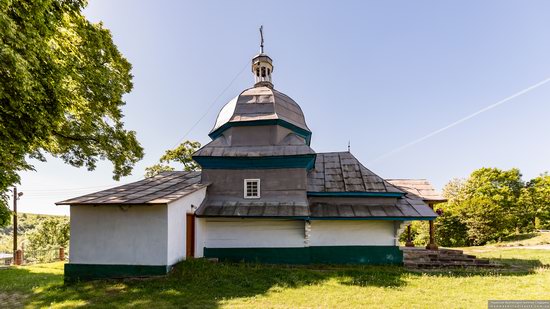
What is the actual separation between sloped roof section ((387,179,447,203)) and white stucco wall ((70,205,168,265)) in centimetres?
1153

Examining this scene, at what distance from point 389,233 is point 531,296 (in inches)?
205

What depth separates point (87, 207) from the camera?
32.8 feet

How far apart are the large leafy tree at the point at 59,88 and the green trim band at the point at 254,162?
412cm

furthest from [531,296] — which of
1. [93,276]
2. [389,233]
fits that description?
[93,276]

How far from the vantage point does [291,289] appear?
27.2 ft

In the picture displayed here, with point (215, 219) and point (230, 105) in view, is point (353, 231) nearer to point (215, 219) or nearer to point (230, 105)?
point (215, 219)

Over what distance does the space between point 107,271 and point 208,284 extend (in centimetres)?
381

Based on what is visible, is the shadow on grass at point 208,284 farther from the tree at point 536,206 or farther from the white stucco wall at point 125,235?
the tree at point 536,206

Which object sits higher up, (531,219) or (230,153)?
→ (230,153)

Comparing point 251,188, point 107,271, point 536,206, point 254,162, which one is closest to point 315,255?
point 251,188

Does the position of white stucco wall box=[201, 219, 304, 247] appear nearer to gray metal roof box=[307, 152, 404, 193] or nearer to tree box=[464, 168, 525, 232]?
gray metal roof box=[307, 152, 404, 193]

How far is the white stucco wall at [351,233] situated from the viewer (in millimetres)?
12102

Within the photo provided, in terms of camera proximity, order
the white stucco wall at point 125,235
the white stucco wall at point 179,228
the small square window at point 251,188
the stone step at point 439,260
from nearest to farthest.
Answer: the white stucco wall at point 125,235 → the white stucco wall at point 179,228 → the stone step at point 439,260 → the small square window at point 251,188

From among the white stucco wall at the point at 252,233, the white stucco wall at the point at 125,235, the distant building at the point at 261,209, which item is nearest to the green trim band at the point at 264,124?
the distant building at the point at 261,209
